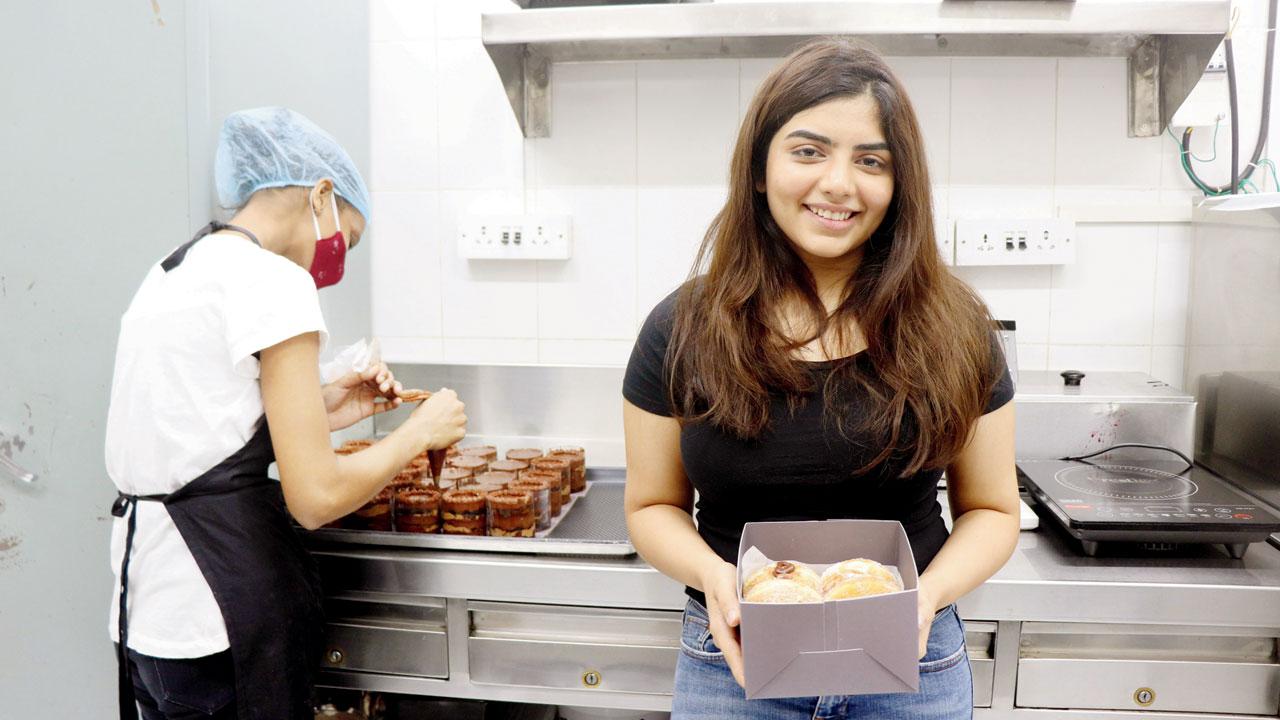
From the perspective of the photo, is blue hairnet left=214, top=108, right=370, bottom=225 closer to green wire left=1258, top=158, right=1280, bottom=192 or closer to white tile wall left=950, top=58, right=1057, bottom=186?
white tile wall left=950, top=58, right=1057, bottom=186

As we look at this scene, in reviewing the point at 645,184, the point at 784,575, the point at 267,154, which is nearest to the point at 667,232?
the point at 645,184

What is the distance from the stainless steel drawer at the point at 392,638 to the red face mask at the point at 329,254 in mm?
505

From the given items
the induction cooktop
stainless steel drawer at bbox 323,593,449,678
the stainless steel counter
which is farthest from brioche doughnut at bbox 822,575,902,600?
stainless steel drawer at bbox 323,593,449,678

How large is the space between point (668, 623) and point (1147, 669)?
696 millimetres

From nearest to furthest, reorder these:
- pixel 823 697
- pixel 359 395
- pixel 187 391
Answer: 1. pixel 823 697
2. pixel 187 391
3. pixel 359 395

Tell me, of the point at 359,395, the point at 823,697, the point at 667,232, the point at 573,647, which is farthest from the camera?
the point at 667,232

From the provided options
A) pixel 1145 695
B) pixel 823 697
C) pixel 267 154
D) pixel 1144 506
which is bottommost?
pixel 1145 695

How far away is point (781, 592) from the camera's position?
807 mm

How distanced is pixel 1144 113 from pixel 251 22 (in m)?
1.73

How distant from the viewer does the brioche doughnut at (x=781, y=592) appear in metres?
0.80

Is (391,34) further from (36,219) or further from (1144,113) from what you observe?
(1144,113)

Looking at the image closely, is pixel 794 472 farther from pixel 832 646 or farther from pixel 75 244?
pixel 75 244

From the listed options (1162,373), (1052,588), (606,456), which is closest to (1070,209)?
(1162,373)

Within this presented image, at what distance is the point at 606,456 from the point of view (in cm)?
192
